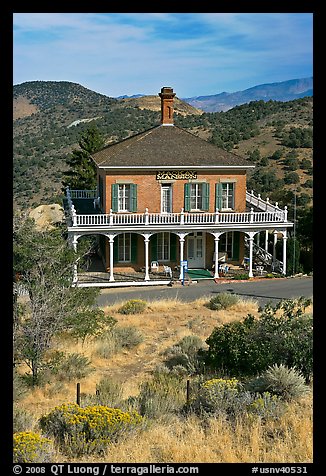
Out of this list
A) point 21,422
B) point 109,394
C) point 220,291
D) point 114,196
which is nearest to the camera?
point 21,422

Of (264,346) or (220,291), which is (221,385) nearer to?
(264,346)

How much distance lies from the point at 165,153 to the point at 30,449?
937 inches

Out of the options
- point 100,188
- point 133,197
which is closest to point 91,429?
point 133,197

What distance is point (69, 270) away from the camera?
1602 centimetres

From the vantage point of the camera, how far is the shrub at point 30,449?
6836 millimetres

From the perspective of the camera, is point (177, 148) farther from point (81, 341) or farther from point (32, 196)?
point (32, 196)

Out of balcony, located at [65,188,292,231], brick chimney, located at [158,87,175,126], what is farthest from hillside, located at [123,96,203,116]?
balcony, located at [65,188,292,231]

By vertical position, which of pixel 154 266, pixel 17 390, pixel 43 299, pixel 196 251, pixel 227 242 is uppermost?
pixel 227 242

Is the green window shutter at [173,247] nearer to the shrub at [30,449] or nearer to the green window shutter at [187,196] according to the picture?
the green window shutter at [187,196]

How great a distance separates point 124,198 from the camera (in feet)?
96.1

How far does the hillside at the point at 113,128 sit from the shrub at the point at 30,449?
41.6m

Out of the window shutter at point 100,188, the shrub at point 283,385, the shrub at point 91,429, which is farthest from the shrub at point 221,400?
the window shutter at point 100,188

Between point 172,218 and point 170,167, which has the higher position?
point 170,167

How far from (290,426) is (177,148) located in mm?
22940
